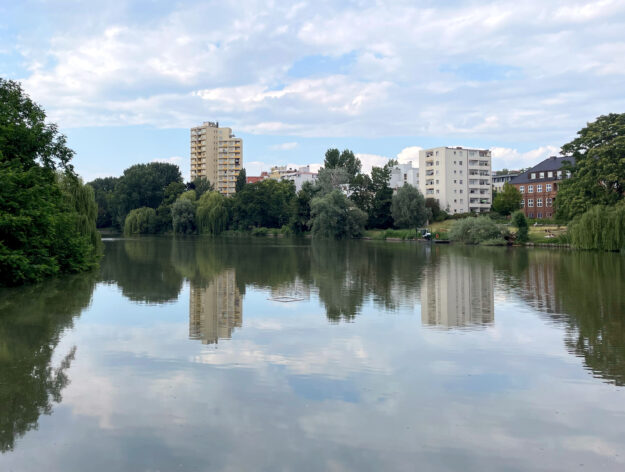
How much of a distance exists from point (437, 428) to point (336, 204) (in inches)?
3237

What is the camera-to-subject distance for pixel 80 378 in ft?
30.7

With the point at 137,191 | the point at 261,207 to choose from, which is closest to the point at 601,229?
the point at 261,207

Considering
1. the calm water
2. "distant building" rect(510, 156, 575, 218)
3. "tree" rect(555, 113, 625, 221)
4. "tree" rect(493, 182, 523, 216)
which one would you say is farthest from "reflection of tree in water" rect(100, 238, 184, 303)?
"distant building" rect(510, 156, 575, 218)

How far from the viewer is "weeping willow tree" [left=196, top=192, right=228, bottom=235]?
343 feet

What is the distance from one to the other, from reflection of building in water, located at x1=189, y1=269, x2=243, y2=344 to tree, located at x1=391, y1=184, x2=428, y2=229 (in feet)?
229

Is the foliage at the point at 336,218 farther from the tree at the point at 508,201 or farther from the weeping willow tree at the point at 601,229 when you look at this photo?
the weeping willow tree at the point at 601,229

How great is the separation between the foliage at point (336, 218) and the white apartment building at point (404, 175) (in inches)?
2414

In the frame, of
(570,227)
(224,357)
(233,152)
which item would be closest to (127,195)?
(233,152)

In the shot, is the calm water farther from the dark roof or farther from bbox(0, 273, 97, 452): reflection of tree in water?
the dark roof

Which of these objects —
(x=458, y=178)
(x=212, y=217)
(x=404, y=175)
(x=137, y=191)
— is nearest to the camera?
(x=212, y=217)

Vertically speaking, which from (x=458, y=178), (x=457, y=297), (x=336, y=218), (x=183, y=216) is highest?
(x=458, y=178)

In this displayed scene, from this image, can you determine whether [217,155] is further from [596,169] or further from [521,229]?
[596,169]

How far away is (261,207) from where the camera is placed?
109438 mm

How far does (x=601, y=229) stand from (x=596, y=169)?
752 centimetres
